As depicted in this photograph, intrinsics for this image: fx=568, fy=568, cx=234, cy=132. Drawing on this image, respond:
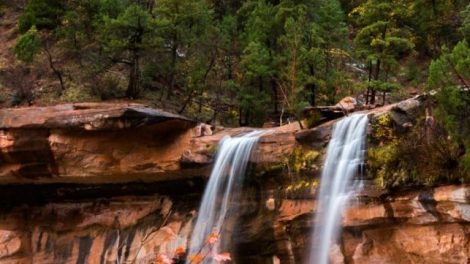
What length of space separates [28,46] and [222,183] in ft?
41.0

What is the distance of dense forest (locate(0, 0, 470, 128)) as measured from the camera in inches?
874

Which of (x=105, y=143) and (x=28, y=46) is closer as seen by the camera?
(x=105, y=143)

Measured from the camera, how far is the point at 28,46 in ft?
78.3

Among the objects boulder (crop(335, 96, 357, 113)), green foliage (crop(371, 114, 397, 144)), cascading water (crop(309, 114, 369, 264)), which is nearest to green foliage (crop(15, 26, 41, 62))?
boulder (crop(335, 96, 357, 113))

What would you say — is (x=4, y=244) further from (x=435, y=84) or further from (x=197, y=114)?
(x=435, y=84)

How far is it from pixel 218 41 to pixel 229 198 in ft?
33.0

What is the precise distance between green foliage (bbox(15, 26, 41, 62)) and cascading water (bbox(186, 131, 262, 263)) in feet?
38.7

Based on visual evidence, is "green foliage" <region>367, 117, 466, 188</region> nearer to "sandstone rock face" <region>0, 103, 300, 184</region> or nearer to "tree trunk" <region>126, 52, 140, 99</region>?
"sandstone rock face" <region>0, 103, 300, 184</region>

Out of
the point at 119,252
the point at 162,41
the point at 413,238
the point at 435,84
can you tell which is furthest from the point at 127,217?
the point at 435,84

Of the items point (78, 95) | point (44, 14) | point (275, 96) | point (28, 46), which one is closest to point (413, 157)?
point (275, 96)

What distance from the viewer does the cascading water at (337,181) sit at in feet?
44.0

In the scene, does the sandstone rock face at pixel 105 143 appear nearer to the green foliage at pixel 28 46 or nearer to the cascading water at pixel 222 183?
the cascading water at pixel 222 183

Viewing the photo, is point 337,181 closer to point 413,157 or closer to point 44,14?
point 413,157

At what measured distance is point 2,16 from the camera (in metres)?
35.4
